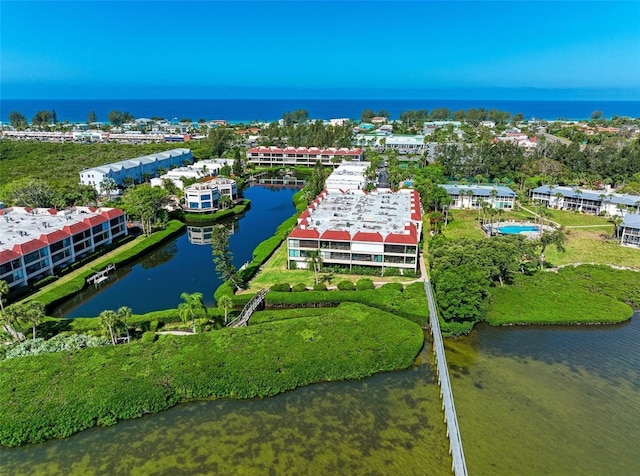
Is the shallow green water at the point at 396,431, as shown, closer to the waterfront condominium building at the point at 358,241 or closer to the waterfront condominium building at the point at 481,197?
the waterfront condominium building at the point at 358,241

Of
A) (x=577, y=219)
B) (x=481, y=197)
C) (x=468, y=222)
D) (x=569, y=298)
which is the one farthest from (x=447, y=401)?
(x=481, y=197)

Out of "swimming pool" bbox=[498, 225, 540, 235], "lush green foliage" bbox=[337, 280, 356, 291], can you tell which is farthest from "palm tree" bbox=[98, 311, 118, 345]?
"swimming pool" bbox=[498, 225, 540, 235]

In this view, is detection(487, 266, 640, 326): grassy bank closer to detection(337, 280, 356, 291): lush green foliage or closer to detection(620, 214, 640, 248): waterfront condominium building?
detection(337, 280, 356, 291): lush green foliage

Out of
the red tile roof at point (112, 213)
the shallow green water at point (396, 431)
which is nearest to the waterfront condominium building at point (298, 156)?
the red tile roof at point (112, 213)

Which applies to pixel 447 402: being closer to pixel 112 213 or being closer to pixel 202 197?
pixel 112 213

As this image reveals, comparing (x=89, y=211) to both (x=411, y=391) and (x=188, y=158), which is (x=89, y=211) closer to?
(x=411, y=391)
